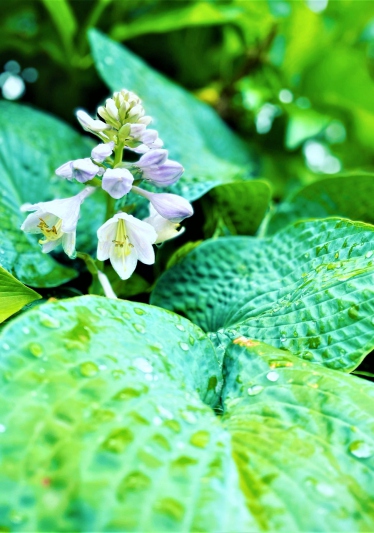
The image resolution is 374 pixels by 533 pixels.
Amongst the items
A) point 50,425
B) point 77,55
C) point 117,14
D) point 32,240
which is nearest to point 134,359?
point 50,425

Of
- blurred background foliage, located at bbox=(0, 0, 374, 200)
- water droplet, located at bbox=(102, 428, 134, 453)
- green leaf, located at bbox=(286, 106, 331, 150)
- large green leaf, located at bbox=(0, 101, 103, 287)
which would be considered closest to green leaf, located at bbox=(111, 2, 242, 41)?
blurred background foliage, located at bbox=(0, 0, 374, 200)

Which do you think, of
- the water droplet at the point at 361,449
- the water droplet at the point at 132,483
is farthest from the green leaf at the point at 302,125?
the water droplet at the point at 132,483

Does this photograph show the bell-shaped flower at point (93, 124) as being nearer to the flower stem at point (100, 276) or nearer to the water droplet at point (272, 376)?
the flower stem at point (100, 276)

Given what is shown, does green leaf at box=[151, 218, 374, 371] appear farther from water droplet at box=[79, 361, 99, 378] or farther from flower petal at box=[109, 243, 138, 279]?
water droplet at box=[79, 361, 99, 378]

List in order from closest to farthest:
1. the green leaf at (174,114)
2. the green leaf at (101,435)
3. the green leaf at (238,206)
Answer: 1. the green leaf at (101,435)
2. the green leaf at (238,206)
3. the green leaf at (174,114)

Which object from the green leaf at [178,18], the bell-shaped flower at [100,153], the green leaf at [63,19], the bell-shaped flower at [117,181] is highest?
the green leaf at [178,18]

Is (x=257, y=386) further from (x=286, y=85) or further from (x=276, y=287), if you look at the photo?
(x=286, y=85)

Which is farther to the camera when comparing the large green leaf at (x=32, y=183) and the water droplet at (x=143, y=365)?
the large green leaf at (x=32, y=183)

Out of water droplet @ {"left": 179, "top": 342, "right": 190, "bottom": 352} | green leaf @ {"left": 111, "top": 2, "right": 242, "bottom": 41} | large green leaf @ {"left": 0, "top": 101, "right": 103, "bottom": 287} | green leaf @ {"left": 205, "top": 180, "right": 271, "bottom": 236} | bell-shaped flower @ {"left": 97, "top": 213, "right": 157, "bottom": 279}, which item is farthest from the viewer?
green leaf @ {"left": 111, "top": 2, "right": 242, "bottom": 41}

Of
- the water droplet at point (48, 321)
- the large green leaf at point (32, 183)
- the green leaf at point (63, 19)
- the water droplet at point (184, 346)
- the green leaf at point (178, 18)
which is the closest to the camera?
the water droplet at point (48, 321)
